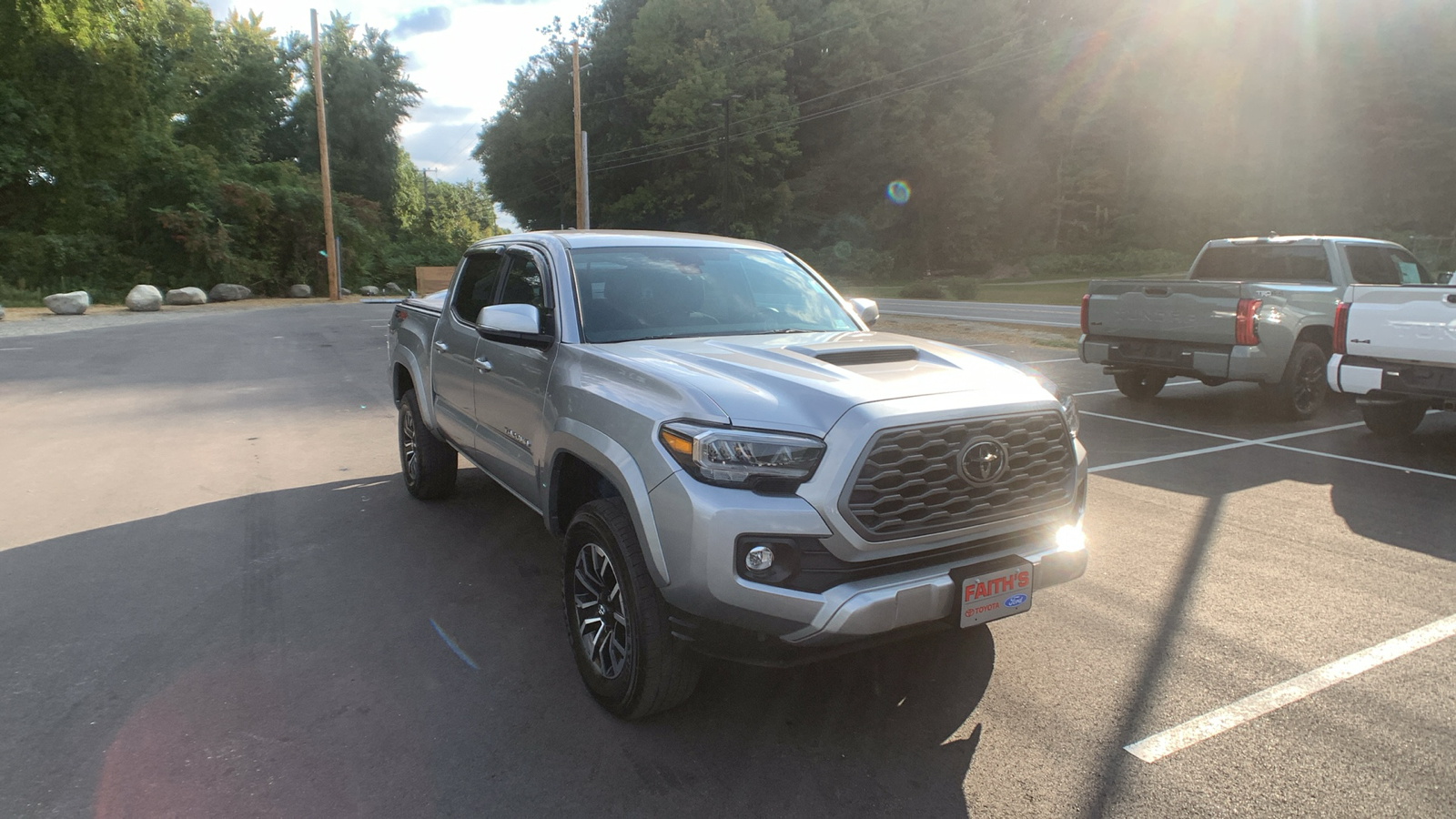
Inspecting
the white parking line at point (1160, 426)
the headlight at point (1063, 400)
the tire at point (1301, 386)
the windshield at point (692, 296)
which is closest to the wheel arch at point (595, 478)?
the windshield at point (692, 296)

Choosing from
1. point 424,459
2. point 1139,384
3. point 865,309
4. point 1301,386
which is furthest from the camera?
point 1139,384

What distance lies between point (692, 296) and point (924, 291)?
108 ft

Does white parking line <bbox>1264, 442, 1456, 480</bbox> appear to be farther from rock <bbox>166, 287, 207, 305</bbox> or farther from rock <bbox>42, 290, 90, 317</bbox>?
rock <bbox>166, 287, 207, 305</bbox>

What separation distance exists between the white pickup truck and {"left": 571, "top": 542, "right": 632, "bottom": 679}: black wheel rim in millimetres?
7057

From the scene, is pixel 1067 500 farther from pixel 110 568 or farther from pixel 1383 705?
pixel 110 568

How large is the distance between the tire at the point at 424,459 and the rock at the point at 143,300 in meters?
26.7

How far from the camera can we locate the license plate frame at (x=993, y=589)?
9.75 feet

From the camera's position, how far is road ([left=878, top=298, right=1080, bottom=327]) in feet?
77.2

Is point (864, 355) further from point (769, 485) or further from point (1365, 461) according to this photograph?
point (1365, 461)

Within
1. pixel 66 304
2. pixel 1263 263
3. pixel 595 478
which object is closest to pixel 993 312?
pixel 1263 263

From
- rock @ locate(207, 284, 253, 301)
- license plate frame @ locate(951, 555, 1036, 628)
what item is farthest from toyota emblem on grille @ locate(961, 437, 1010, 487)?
rock @ locate(207, 284, 253, 301)

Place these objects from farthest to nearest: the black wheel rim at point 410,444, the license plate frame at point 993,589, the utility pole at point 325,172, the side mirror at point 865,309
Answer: the utility pole at point 325,172
the black wheel rim at point 410,444
the side mirror at point 865,309
the license plate frame at point 993,589

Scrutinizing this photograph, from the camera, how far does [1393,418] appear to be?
27.3 feet

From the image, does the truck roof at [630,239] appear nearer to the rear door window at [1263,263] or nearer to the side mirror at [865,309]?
the side mirror at [865,309]
